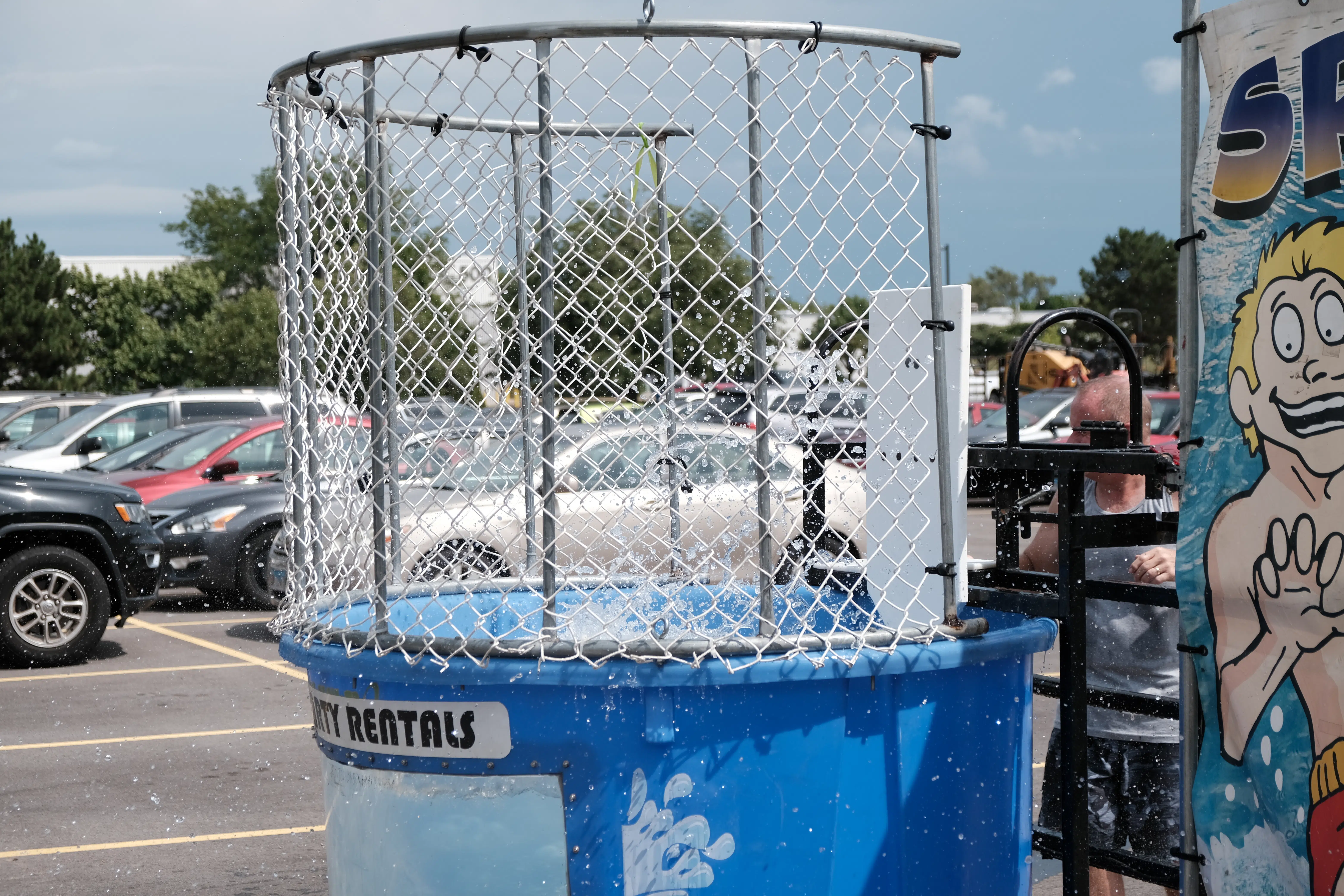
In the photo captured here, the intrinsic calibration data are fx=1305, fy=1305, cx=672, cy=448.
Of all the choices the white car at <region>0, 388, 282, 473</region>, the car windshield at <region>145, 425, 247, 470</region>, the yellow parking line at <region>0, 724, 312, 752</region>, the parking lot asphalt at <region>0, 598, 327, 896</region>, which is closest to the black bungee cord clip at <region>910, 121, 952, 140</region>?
the parking lot asphalt at <region>0, 598, 327, 896</region>

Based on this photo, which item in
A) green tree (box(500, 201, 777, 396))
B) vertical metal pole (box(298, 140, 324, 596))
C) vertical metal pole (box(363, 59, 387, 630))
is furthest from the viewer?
vertical metal pole (box(298, 140, 324, 596))

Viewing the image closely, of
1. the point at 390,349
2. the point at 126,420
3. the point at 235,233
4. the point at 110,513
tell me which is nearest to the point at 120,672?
the point at 110,513

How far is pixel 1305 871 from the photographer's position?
247cm

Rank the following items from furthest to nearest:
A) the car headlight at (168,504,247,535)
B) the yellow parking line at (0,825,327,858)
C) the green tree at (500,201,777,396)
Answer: the car headlight at (168,504,247,535) < the yellow parking line at (0,825,327,858) < the green tree at (500,201,777,396)

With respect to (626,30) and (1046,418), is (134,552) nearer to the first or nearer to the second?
(626,30)

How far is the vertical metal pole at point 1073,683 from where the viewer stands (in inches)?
123

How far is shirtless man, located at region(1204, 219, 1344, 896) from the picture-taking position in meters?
2.38

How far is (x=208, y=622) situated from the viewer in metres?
11.0

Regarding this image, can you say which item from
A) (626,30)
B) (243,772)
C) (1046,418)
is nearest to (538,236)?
(626,30)

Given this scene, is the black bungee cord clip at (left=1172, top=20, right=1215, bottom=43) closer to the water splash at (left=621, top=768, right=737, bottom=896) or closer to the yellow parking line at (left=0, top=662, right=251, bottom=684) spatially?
the water splash at (left=621, top=768, right=737, bottom=896)

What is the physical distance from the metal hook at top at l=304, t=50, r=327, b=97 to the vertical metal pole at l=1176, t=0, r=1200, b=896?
2.01 m

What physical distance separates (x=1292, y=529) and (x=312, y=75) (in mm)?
2475

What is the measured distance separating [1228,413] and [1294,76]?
2.16 ft

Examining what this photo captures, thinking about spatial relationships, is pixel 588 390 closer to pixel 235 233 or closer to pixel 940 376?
pixel 940 376
